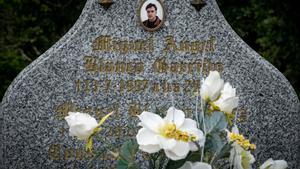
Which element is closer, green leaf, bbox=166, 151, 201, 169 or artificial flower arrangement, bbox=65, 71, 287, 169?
artificial flower arrangement, bbox=65, 71, 287, 169

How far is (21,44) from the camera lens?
298 inches

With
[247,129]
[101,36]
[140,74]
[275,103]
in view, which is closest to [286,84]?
[275,103]

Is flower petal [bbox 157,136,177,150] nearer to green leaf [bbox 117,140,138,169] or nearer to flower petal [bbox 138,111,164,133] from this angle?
flower petal [bbox 138,111,164,133]

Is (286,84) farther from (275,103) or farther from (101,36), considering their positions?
(101,36)

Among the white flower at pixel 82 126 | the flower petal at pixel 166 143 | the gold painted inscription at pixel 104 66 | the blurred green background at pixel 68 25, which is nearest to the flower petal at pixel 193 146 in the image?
the flower petal at pixel 166 143

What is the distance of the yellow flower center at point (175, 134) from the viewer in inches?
90.9

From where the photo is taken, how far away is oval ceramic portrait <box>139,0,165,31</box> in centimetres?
423

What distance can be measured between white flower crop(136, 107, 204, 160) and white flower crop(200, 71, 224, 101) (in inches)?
5.2

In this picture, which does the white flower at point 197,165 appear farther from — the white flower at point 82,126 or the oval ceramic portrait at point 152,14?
the oval ceramic portrait at point 152,14

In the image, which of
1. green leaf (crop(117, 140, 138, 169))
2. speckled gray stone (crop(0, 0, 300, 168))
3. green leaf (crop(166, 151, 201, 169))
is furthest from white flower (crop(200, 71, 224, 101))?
speckled gray stone (crop(0, 0, 300, 168))

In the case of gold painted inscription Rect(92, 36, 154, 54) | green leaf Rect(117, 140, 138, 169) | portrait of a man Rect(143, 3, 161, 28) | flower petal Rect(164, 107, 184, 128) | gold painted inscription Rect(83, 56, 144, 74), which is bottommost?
green leaf Rect(117, 140, 138, 169)

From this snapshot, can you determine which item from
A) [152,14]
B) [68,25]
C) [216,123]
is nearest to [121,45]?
[152,14]

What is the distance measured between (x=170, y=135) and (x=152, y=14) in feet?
6.65

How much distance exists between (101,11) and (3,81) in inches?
114
